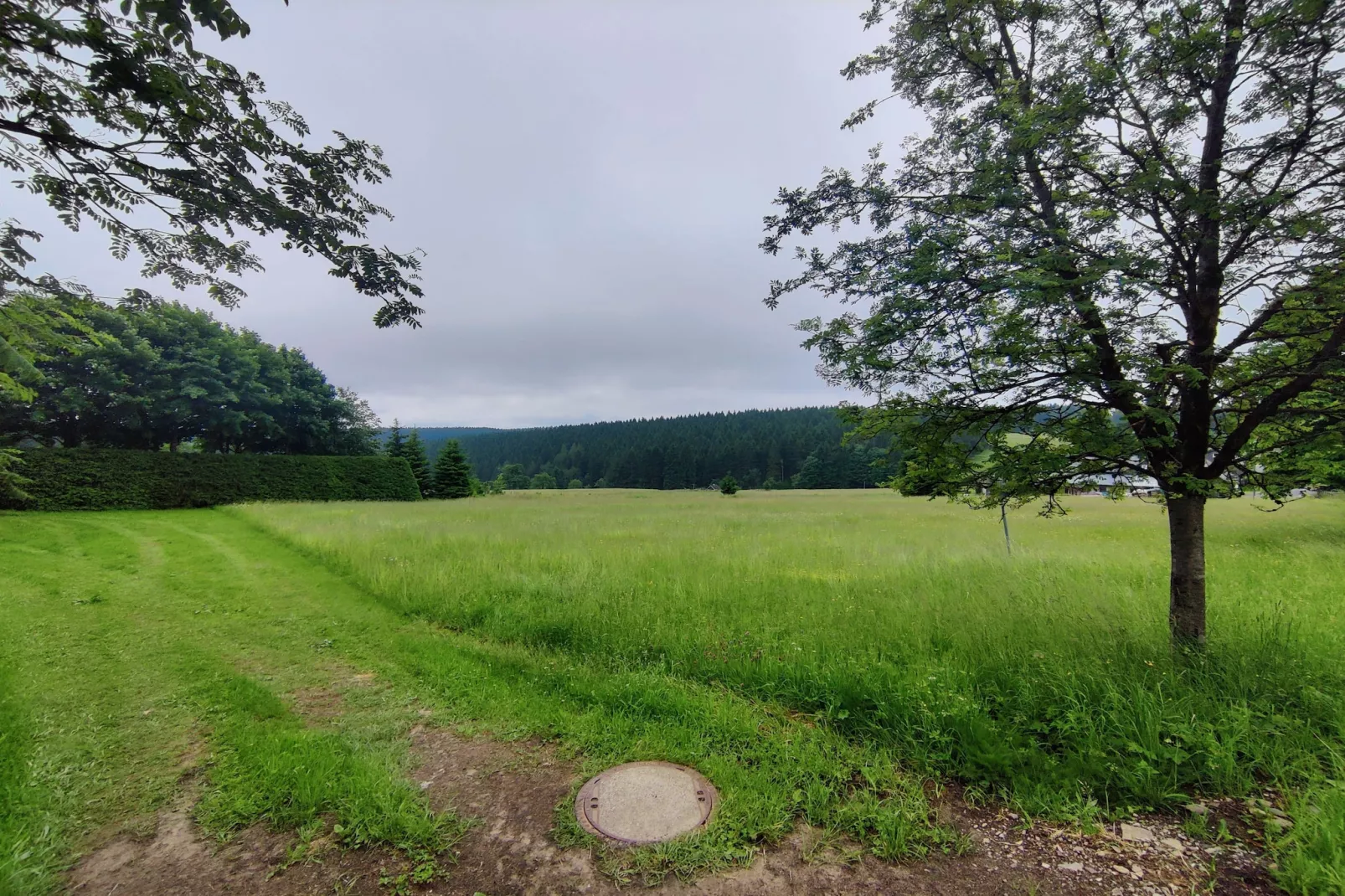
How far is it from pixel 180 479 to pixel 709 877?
35.3 m

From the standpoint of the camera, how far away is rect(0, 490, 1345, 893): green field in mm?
2949

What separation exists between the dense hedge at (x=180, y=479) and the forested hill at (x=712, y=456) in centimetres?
4311

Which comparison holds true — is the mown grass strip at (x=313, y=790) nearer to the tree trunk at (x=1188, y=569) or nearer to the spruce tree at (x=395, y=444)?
the tree trunk at (x=1188, y=569)

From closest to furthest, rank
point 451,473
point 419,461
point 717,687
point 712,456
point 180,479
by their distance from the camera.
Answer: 1. point 717,687
2. point 180,479
3. point 419,461
4. point 451,473
5. point 712,456

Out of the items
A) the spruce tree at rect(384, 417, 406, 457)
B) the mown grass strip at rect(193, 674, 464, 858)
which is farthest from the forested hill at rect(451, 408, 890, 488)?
the mown grass strip at rect(193, 674, 464, 858)

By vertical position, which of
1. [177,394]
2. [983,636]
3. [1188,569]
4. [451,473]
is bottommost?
[451,473]

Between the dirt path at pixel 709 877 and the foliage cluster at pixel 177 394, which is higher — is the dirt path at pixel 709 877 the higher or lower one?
the lower one

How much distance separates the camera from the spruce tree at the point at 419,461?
46531mm

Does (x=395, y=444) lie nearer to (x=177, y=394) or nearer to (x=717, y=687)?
(x=177, y=394)

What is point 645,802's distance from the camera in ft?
9.85

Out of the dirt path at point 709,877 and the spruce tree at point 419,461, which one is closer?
the dirt path at point 709,877

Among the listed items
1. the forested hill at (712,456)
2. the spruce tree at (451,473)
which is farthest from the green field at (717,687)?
the forested hill at (712,456)

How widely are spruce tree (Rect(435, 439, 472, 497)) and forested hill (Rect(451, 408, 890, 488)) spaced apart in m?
29.4

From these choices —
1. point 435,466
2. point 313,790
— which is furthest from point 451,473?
point 313,790
